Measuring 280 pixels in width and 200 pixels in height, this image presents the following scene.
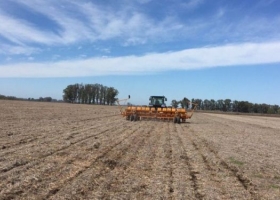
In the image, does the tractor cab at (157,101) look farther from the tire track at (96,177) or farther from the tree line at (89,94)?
the tree line at (89,94)

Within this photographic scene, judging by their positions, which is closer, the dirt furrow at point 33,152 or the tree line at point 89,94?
the dirt furrow at point 33,152

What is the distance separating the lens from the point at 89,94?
174125 millimetres

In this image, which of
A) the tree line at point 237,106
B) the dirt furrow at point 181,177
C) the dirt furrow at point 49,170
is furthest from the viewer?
the tree line at point 237,106

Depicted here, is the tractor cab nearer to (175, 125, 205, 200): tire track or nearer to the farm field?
(175, 125, 205, 200): tire track

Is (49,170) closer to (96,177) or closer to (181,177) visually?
(96,177)

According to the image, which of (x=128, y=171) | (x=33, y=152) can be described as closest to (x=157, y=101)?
(x=33, y=152)

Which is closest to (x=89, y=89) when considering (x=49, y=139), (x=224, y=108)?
(x=224, y=108)

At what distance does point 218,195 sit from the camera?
6.87m

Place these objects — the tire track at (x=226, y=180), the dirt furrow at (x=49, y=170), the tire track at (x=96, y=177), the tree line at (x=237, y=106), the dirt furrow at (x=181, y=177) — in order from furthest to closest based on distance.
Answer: the tree line at (x=237, y=106) < the tire track at (x=226, y=180) < the dirt furrow at (x=181, y=177) < the dirt furrow at (x=49, y=170) < the tire track at (x=96, y=177)

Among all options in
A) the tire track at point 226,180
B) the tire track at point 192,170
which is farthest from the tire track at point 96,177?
the tire track at point 226,180

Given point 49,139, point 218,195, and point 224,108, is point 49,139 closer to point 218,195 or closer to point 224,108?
point 218,195

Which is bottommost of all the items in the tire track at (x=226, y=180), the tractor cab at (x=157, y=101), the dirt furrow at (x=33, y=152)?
the tire track at (x=226, y=180)

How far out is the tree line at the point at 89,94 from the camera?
172 metres

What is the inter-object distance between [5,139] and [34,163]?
469 cm
